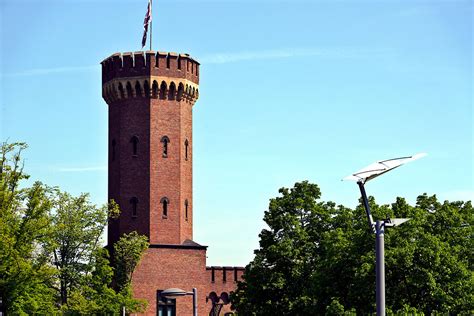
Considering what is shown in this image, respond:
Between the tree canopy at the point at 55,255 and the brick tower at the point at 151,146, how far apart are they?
241 cm

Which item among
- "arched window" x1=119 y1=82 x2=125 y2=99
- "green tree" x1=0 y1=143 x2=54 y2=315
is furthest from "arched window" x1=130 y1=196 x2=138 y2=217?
"green tree" x1=0 y1=143 x2=54 y2=315

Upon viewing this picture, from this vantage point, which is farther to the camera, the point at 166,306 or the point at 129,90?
the point at 129,90

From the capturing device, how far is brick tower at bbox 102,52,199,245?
236ft

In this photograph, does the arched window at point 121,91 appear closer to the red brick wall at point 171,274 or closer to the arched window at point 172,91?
the arched window at point 172,91

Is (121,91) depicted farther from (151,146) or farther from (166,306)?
(166,306)

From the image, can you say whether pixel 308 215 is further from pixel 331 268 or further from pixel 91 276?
pixel 91 276

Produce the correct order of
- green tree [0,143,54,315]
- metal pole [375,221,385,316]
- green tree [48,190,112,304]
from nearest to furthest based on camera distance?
metal pole [375,221,385,316], green tree [0,143,54,315], green tree [48,190,112,304]

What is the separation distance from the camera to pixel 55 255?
64.4 meters

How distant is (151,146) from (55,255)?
12.4m

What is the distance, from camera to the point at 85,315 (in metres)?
62.6

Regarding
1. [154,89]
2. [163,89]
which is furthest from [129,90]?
[163,89]

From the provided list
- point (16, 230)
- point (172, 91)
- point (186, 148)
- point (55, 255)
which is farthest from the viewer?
point (186, 148)

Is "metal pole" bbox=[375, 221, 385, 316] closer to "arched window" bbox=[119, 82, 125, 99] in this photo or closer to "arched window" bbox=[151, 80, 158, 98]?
"arched window" bbox=[151, 80, 158, 98]

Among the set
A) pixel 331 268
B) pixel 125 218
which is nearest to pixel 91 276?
pixel 125 218
